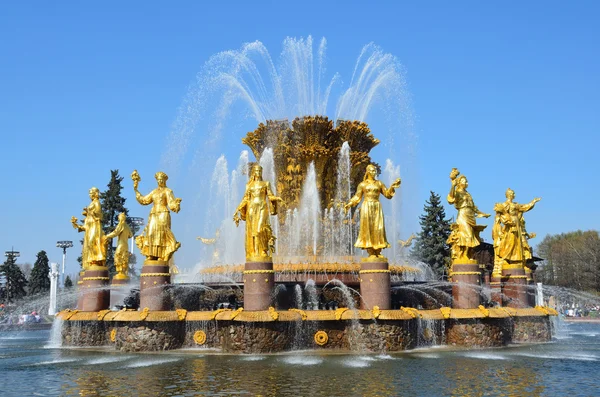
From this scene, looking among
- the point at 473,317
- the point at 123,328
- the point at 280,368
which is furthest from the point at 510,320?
the point at 123,328

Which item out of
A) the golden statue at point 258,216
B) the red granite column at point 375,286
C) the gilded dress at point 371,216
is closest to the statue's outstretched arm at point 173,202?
the golden statue at point 258,216

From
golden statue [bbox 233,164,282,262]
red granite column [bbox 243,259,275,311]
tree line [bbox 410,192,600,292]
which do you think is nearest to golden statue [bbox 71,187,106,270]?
golden statue [bbox 233,164,282,262]

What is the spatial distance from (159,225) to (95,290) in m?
4.14

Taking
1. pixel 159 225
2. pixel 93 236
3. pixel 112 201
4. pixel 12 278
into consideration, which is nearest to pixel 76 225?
pixel 93 236

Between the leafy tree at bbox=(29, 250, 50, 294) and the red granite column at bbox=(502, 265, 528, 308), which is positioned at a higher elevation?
the leafy tree at bbox=(29, 250, 50, 294)

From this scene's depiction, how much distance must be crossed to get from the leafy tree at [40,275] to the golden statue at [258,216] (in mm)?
62757

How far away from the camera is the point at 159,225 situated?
18734 millimetres

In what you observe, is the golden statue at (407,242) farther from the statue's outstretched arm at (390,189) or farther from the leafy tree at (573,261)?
the leafy tree at (573,261)

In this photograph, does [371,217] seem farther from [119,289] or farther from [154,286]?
[119,289]

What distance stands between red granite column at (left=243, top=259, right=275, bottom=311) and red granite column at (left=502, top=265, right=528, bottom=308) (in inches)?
394

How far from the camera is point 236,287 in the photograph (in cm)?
1952

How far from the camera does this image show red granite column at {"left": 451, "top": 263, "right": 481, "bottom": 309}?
18672mm

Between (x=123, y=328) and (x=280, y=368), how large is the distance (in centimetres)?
610

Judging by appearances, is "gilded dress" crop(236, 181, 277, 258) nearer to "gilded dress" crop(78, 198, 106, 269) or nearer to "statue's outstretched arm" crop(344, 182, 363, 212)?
"statue's outstretched arm" crop(344, 182, 363, 212)
